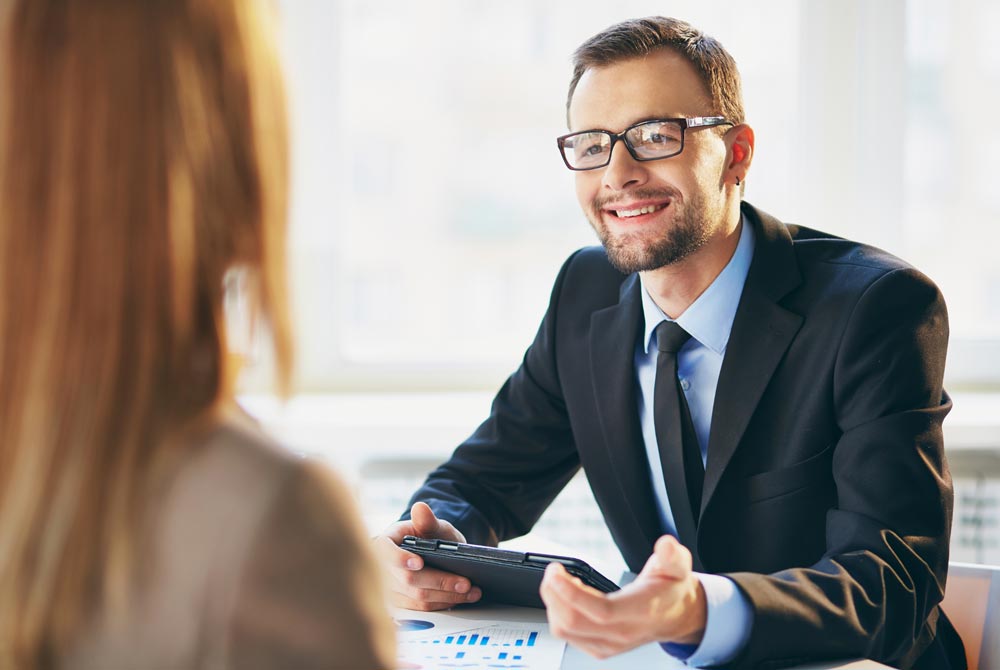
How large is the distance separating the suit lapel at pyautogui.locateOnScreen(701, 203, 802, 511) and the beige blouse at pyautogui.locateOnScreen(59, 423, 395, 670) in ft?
3.49

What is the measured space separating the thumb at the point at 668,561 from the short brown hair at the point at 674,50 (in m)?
1.01

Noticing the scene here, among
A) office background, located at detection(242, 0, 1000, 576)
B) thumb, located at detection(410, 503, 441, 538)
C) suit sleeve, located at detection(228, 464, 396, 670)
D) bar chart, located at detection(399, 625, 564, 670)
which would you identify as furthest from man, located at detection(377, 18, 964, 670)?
office background, located at detection(242, 0, 1000, 576)

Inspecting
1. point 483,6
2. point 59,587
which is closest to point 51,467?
point 59,587

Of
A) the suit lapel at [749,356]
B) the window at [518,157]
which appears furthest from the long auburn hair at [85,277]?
the window at [518,157]

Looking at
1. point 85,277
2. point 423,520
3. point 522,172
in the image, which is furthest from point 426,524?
point 522,172

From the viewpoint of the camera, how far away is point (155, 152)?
65 centimetres

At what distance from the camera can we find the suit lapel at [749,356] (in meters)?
1.64

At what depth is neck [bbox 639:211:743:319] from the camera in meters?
1.83

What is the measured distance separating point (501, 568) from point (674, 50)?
1.01m

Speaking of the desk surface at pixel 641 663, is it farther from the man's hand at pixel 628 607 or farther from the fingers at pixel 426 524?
the fingers at pixel 426 524

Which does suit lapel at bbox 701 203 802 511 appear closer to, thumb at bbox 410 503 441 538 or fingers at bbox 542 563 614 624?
thumb at bbox 410 503 441 538

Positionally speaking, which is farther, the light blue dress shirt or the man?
the light blue dress shirt

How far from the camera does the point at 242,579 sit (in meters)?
0.63

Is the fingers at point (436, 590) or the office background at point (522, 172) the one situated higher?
the office background at point (522, 172)
